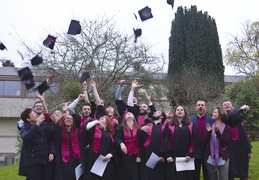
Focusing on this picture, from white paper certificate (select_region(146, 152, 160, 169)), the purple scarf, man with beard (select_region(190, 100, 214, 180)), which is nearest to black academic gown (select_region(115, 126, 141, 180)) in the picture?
white paper certificate (select_region(146, 152, 160, 169))

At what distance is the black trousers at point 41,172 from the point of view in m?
5.75

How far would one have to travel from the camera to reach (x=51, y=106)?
51.1 ft

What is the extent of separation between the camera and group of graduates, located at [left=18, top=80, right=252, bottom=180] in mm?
5922

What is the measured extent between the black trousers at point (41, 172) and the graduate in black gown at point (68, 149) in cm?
13

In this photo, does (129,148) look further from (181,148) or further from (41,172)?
(41,172)

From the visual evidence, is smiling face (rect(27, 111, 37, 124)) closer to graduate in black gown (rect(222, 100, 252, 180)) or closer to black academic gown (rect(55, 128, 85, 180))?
black academic gown (rect(55, 128, 85, 180))

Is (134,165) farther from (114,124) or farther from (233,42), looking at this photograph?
(233,42)

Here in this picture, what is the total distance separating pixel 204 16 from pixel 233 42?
910 cm

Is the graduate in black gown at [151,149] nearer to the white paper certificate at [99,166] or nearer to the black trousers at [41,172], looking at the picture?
the white paper certificate at [99,166]

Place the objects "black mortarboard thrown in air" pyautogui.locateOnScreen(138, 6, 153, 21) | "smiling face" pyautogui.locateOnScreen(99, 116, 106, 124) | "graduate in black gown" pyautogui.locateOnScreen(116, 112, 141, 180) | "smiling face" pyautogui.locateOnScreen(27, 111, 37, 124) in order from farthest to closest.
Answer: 1. "black mortarboard thrown in air" pyautogui.locateOnScreen(138, 6, 153, 21)
2. "graduate in black gown" pyautogui.locateOnScreen(116, 112, 141, 180)
3. "smiling face" pyautogui.locateOnScreen(99, 116, 106, 124)
4. "smiling face" pyautogui.locateOnScreen(27, 111, 37, 124)

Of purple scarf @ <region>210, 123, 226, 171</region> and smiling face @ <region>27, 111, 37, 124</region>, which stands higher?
smiling face @ <region>27, 111, 37, 124</region>

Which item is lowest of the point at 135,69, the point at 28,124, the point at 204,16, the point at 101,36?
the point at 28,124

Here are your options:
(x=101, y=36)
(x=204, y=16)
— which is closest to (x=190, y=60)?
(x=204, y=16)

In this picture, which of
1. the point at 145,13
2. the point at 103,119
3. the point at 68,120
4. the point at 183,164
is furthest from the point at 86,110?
the point at 145,13
